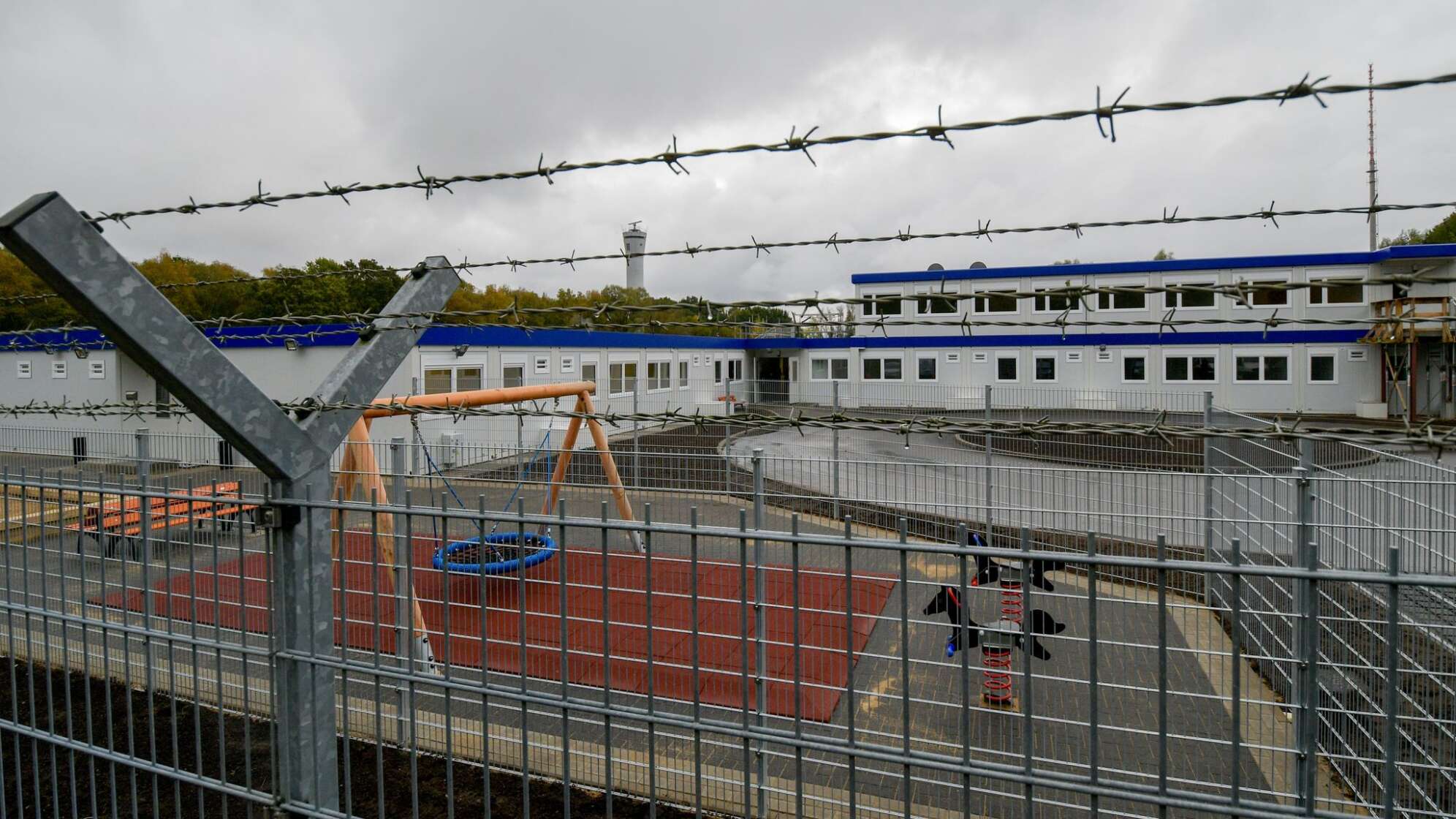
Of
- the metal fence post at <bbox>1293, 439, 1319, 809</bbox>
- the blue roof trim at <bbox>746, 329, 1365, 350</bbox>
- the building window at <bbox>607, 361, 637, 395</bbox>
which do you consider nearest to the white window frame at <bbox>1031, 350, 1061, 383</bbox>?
the blue roof trim at <bbox>746, 329, 1365, 350</bbox>

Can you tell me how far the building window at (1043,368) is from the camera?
3253cm

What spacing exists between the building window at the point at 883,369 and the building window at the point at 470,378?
19702mm

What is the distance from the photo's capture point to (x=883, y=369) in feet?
115

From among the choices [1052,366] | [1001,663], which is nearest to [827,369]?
[1052,366]

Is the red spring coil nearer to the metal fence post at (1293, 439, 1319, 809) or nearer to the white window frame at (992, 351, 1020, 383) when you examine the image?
the metal fence post at (1293, 439, 1319, 809)

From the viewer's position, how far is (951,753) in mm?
5195

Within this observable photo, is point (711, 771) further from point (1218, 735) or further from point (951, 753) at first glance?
point (1218, 735)

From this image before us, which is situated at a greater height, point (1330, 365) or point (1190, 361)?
point (1190, 361)

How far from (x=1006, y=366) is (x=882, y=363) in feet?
16.3

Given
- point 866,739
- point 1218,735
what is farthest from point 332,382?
point 1218,735

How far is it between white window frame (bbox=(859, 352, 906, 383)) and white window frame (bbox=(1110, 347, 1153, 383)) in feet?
26.5

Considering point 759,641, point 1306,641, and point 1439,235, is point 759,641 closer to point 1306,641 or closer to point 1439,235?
point 1306,641

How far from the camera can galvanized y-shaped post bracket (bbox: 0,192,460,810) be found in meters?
2.11

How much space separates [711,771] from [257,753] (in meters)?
2.80
